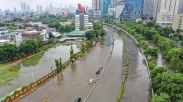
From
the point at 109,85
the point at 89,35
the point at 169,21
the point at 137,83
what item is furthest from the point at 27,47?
the point at 169,21

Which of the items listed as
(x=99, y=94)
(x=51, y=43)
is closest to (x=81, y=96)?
(x=99, y=94)

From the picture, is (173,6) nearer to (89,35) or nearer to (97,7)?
(89,35)

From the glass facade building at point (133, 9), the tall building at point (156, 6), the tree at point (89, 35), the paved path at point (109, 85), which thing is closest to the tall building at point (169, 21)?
the tall building at point (156, 6)

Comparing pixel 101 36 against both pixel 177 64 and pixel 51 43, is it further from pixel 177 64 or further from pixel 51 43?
pixel 177 64

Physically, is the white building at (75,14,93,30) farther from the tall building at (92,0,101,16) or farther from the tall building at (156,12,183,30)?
the tall building at (92,0,101,16)

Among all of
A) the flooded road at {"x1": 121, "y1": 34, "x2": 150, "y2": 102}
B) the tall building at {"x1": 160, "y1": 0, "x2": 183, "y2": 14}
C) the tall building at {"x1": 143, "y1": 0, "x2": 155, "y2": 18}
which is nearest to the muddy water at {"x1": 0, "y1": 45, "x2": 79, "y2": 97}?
the flooded road at {"x1": 121, "y1": 34, "x2": 150, "y2": 102}

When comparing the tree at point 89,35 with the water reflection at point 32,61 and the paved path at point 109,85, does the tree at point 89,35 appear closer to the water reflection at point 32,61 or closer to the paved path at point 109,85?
the water reflection at point 32,61
